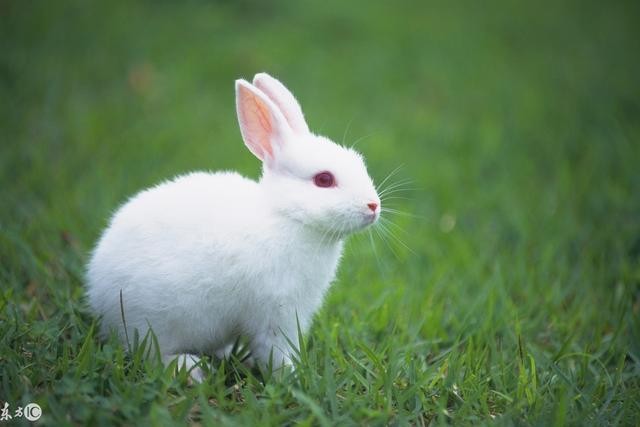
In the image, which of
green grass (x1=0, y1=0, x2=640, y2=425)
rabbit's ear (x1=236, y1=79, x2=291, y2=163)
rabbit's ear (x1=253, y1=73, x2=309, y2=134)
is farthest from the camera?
rabbit's ear (x1=253, y1=73, x2=309, y2=134)

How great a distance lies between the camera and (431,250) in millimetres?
4168

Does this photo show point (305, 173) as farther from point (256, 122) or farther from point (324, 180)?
point (256, 122)

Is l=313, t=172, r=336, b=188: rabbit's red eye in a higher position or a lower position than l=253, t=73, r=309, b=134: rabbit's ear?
lower

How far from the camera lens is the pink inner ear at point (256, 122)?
259 cm

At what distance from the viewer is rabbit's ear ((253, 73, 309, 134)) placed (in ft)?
8.87

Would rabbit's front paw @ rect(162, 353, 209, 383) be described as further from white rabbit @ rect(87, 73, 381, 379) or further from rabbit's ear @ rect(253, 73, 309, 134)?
rabbit's ear @ rect(253, 73, 309, 134)

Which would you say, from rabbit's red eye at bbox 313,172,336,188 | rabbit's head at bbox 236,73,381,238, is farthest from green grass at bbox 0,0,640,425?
rabbit's red eye at bbox 313,172,336,188

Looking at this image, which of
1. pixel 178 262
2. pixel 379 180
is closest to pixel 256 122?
pixel 178 262

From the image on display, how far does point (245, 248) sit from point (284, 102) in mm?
653

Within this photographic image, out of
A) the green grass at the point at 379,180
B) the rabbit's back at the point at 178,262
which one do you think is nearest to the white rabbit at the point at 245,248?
the rabbit's back at the point at 178,262

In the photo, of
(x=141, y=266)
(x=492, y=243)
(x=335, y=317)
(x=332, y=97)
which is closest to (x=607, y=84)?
(x=332, y=97)

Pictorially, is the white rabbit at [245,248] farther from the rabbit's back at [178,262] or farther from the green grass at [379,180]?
the green grass at [379,180]

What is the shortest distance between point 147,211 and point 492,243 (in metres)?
2.45

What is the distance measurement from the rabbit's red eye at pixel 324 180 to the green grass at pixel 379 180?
650 millimetres
